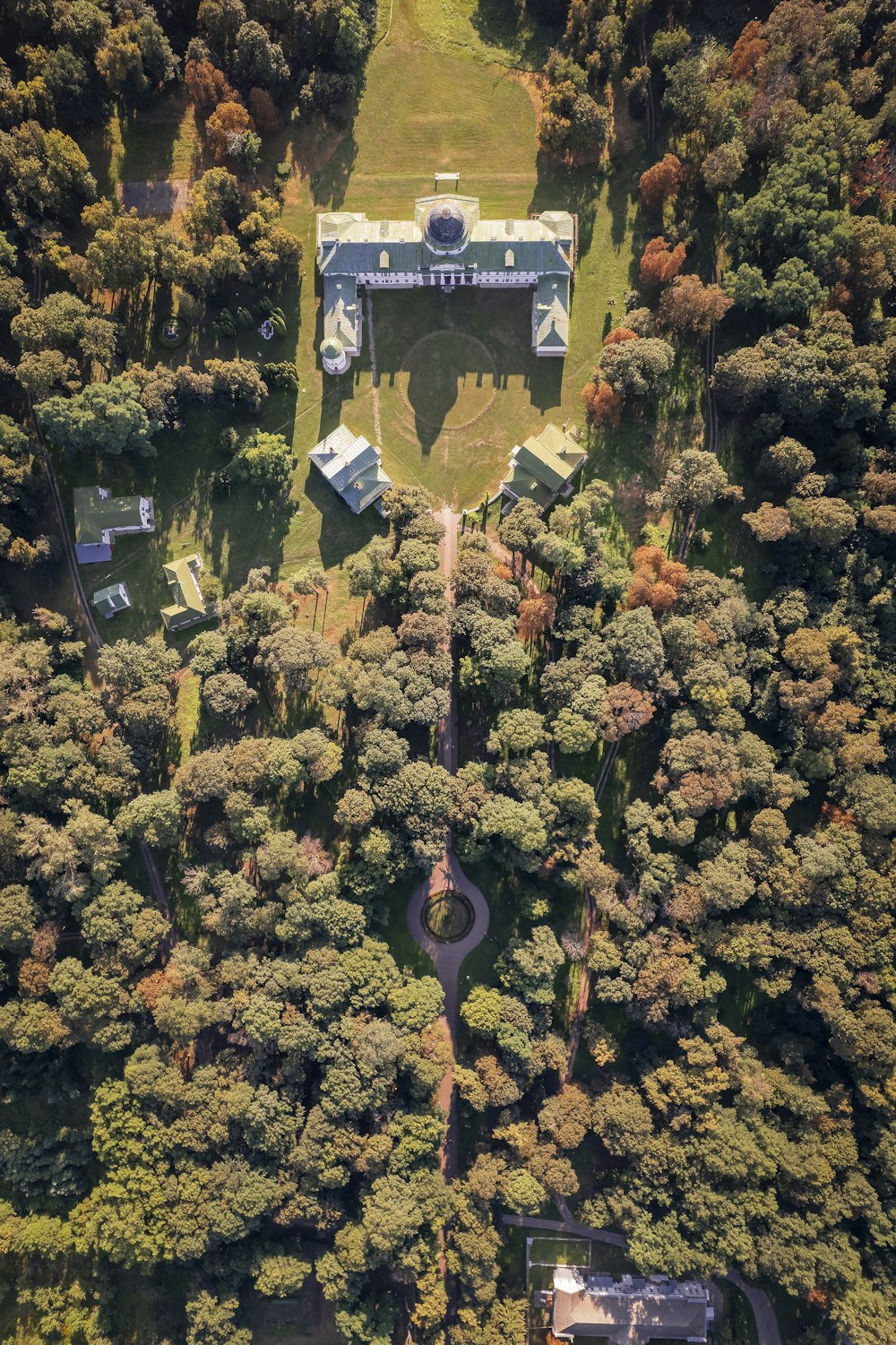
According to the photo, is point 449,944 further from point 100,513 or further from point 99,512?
point 99,512

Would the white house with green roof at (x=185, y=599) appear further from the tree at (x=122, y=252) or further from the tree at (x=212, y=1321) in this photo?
the tree at (x=212, y=1321)

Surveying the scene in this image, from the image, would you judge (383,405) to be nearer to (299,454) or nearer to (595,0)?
(299,454)

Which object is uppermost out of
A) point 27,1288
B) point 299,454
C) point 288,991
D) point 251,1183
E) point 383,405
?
point 383,405

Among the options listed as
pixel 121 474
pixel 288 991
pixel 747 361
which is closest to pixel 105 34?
pixel 121 474

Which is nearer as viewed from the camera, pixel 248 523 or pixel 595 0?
pixel 595 0

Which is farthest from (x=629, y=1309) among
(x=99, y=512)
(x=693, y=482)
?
(x=99, y=512)
